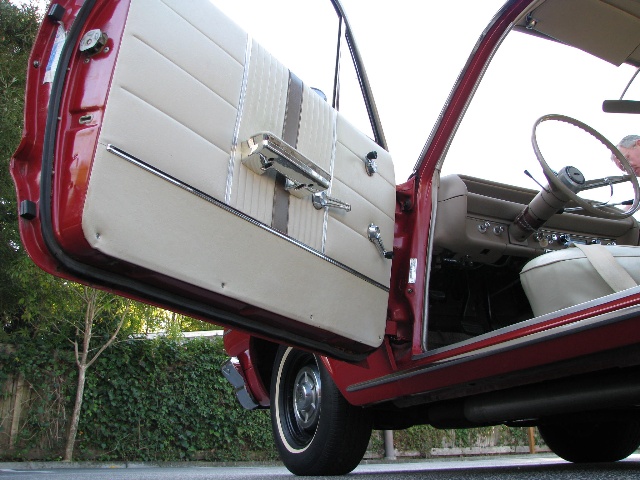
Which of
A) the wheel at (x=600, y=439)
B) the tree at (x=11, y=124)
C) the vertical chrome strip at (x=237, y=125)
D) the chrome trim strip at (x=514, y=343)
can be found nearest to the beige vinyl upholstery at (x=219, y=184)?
the vertical chrome strip at (x=237, y=125)

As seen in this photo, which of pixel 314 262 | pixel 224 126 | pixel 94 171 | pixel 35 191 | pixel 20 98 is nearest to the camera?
pixel 94 171

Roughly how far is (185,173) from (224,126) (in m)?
0.23

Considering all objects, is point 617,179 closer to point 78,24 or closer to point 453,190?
point 453,190

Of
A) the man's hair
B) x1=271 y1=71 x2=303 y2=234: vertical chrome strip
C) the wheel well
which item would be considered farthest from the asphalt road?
the man's hair

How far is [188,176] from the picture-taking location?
66.5 inches

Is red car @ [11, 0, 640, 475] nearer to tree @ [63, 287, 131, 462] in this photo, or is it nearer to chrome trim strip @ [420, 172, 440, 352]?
chrome trim strip @ [420, 172, 440, 352]

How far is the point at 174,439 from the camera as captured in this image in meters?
8.53

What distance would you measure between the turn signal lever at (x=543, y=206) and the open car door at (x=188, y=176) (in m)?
0.88

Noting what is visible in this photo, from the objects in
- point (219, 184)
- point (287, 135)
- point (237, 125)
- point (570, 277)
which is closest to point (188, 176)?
point (219, 184)

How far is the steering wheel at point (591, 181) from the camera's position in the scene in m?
2.41

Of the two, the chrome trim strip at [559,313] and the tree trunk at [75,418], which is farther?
the tree trunk at [75,418]

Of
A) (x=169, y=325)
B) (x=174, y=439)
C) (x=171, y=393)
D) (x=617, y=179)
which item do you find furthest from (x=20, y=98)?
(x=617, y=179)

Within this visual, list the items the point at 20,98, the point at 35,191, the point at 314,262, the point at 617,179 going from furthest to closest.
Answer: the point at 20,98
the point at 617,179
the point at 314,262
the point at 35,191

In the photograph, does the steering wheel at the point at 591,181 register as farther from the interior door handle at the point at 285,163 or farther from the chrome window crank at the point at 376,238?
the interior door handle at the point at 285,163
